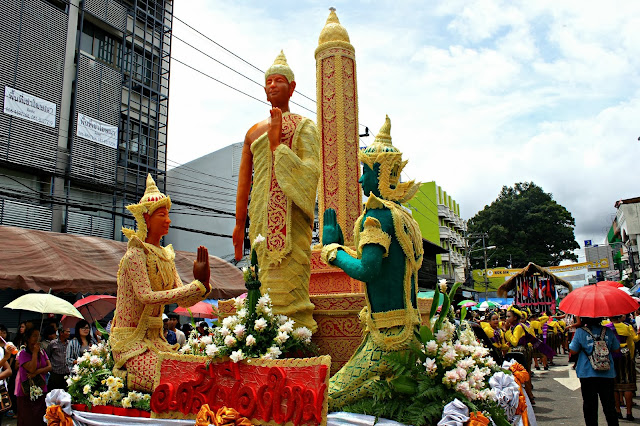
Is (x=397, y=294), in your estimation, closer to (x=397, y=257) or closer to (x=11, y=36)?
(x=397, y=257)

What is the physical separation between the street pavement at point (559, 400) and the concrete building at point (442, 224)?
1931cm

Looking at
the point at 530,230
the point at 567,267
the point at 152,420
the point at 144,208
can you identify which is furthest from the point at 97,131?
the point at 530,230

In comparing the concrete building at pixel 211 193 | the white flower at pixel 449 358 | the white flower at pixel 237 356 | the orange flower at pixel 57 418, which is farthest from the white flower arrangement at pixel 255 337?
the concrete building at pixel 211 193

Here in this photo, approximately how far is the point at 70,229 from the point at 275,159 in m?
13.3

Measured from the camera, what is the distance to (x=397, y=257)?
3.44 meters

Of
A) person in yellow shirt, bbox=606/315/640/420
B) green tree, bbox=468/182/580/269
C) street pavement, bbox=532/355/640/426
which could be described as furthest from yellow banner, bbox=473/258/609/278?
person in yellow shirt, bbox=606/315/640/420

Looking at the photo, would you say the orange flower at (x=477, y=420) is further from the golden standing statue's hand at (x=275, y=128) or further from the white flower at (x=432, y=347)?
the golden standing statue's hand at (x=275, y=128)

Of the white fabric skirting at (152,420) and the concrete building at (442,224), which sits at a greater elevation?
the concrete building at (442,224)

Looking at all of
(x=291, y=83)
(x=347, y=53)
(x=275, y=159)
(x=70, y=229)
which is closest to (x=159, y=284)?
(x=275, y=159)

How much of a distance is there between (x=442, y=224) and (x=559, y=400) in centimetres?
3351

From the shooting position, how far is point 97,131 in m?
16.7

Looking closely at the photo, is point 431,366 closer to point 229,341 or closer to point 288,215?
Result: point 229,341

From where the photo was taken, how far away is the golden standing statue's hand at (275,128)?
14.9 feet

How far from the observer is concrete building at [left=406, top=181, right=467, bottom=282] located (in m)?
35.7
